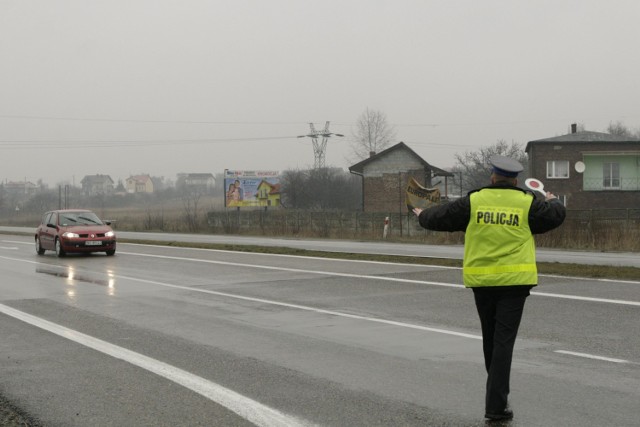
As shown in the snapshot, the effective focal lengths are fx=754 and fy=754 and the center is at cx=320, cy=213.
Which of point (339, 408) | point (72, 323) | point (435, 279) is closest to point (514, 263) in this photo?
point (339, 408)

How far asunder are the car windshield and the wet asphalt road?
10.3 meters

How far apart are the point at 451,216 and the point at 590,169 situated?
5171 cm

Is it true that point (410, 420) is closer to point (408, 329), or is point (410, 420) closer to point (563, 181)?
point (408, 329)

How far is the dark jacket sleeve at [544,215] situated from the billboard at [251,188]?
60.3 m

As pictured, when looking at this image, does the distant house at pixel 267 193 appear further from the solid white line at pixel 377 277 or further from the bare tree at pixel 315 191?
the solid white line at pixel 377 277

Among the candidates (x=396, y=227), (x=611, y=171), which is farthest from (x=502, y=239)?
(x=611, y=171)

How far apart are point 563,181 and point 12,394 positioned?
5081cm

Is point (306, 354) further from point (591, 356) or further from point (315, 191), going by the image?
point (315, 191)

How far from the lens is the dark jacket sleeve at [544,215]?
18.0ft

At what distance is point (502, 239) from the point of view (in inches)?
215

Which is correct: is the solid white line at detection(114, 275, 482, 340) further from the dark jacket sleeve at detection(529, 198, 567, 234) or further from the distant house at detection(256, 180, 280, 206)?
the distant house at detection(256, 180, 280, 206)

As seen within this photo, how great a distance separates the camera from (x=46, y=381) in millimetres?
6855

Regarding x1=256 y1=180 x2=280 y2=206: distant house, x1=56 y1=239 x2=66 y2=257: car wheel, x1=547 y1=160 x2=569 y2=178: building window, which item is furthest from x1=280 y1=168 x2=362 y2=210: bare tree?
x1=56 y1=239 x2=66 y2=257: car wheel

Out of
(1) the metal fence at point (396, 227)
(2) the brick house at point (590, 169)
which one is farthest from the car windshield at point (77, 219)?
(2) the brick house at point (590, 169)
